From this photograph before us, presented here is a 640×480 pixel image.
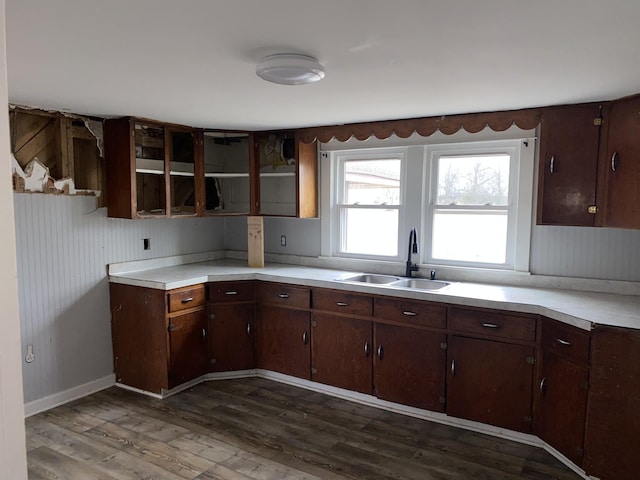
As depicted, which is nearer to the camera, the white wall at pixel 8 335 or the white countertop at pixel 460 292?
the white wall at pixel 8 335

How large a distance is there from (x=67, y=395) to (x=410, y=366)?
2633 millimetres

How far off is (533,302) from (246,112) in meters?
2.32

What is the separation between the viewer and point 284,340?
383 centimetres

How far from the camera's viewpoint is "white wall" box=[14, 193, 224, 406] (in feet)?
10.6

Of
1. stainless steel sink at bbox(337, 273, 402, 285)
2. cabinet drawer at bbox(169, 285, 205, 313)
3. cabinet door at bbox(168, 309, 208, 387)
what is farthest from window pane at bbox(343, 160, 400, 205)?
cabinet door at bbox(168, 309, 208, 387)

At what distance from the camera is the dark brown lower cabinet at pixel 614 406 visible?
7.73 ft

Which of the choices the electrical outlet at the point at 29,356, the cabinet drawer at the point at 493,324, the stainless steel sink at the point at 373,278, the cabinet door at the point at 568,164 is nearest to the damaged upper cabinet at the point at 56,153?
the electrical outlet at the point at 29,356

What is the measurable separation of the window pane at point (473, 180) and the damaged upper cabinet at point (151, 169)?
7.05ft

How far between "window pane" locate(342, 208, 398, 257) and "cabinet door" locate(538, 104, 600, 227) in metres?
1.25

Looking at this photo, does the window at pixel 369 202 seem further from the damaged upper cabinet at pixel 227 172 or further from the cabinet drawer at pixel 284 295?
the damaged upper cabinet at pixel 227 172

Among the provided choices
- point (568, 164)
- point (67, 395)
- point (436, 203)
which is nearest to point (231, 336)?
point (67, 395)

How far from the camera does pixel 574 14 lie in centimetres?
148

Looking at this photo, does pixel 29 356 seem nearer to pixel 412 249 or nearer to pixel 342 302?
pixel 342 302

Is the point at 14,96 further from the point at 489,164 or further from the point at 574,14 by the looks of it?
the point at 489,164
